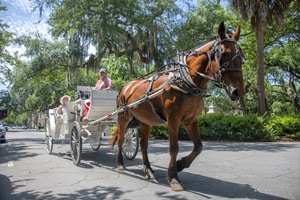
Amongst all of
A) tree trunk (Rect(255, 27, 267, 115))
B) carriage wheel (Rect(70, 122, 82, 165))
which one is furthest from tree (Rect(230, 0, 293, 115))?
carriage wheel (Rect(70, 122, 82, 165))

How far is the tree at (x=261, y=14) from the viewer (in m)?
15.8

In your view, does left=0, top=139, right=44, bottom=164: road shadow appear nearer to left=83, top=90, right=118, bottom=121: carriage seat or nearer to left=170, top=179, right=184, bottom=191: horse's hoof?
left=83, top=90, right=118, bottom=121: carriage seat

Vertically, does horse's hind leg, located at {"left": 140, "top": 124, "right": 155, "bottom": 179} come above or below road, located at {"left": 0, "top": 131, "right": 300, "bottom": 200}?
above

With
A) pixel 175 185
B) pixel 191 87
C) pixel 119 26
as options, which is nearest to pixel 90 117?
pixel 175 185

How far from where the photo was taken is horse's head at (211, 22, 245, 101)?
4.30 m

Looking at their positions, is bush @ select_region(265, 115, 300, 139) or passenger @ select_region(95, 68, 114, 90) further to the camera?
bush @ select_region(265, 115, 300, 139)

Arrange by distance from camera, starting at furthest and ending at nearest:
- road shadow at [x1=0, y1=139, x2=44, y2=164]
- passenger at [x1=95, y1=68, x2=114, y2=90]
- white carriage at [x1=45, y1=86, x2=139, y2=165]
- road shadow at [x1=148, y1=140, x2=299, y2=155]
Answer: road shadow at [x1=148, y1=140, x2=299, y2=155] → road shadow at [x1=0, y1=139, x2=44, y2=164] → passenger at [x1=95, y1=68, x2=114, y2=90] → white carriage at [x1=45, y1=86, x2=139, y2=165]

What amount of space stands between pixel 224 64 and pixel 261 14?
12.8 metres

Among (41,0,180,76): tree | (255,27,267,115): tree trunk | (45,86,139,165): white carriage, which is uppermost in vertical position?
(41,0,180,76): tree

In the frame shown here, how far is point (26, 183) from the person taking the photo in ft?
18.7

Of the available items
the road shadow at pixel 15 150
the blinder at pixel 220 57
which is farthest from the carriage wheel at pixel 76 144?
the blinder at pixel 220 57

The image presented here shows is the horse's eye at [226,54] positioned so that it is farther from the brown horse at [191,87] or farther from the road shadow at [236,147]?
the road shadow at [236,147]

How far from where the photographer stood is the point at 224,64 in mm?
4371

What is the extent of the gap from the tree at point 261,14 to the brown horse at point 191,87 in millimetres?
11811
